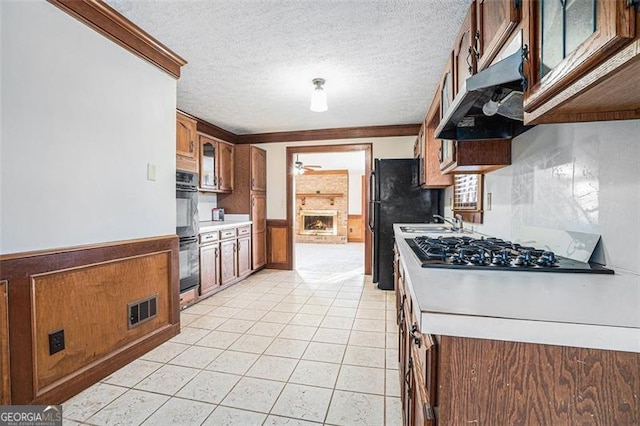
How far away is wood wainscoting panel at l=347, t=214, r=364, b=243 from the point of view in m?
9.20

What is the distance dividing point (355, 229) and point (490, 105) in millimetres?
8013

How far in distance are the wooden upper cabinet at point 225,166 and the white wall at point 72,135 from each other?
78.2 inches

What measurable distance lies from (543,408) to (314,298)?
3004mm

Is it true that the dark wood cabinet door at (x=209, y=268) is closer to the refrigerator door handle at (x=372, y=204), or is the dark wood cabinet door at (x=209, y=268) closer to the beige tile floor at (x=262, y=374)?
the beige tile floor at (x=262, y=374)

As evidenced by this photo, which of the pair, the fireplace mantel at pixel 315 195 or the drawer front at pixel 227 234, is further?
the fireplace mantel at pixel 315 195

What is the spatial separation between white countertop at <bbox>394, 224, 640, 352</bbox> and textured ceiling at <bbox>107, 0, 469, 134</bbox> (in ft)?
5.43

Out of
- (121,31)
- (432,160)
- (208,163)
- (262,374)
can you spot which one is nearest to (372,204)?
(432,160)

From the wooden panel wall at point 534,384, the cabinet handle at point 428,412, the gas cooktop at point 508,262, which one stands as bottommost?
the cabinet handle at point 428,412

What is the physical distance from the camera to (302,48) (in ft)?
7.38

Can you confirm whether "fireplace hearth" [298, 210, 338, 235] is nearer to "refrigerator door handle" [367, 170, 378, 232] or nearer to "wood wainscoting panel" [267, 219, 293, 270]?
"wood wainscoting panel" [267, 219, 293, 270]

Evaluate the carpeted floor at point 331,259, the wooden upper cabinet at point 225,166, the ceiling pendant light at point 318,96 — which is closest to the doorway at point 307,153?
the carpeted floor at point 331,259

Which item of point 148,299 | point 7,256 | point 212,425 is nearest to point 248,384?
point 212,425

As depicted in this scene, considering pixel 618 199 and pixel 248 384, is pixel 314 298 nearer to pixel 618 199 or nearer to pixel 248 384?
pixel 248 384

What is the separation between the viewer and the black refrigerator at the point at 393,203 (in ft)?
12.7
